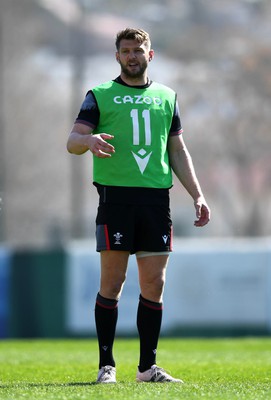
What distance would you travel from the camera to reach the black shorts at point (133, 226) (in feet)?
21.3

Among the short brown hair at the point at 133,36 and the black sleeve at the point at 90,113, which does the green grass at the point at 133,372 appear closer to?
the black sleeve at the point at 90,113

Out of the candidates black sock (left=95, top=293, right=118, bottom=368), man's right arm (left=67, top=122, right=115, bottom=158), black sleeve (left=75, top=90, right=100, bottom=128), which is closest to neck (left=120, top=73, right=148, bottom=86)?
black sleeve (left=75, top=90, right=100, bottom=128)

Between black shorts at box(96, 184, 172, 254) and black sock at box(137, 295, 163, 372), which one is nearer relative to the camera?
black shorts at box(96, 184, 172, 254)

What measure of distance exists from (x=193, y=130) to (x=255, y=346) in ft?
63.5

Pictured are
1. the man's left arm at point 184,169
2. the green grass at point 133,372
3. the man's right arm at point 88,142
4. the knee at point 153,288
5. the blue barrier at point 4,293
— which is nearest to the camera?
the green grass at point 133,372

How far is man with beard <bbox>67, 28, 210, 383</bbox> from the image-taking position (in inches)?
257

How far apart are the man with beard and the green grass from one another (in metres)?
0.35

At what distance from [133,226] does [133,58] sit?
959mm

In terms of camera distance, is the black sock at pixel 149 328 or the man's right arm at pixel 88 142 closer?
the man's right arm at pixel 88 142

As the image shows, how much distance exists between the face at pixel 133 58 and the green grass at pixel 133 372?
177cm

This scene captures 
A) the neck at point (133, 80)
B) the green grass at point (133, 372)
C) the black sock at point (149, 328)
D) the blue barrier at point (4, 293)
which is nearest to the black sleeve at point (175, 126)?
the neck at point (133, 80)

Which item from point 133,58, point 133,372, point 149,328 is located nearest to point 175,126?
point 133,58

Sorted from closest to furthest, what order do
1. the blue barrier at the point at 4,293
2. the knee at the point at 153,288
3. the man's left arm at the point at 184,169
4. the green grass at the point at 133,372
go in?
the green grass at the point at 133,372, the knee at the point at 153,288, the man's left arm at the point at 184,169, the blue barrier at the point at 4,293

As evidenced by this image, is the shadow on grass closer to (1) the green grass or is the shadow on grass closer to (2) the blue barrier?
(1) the green grass
